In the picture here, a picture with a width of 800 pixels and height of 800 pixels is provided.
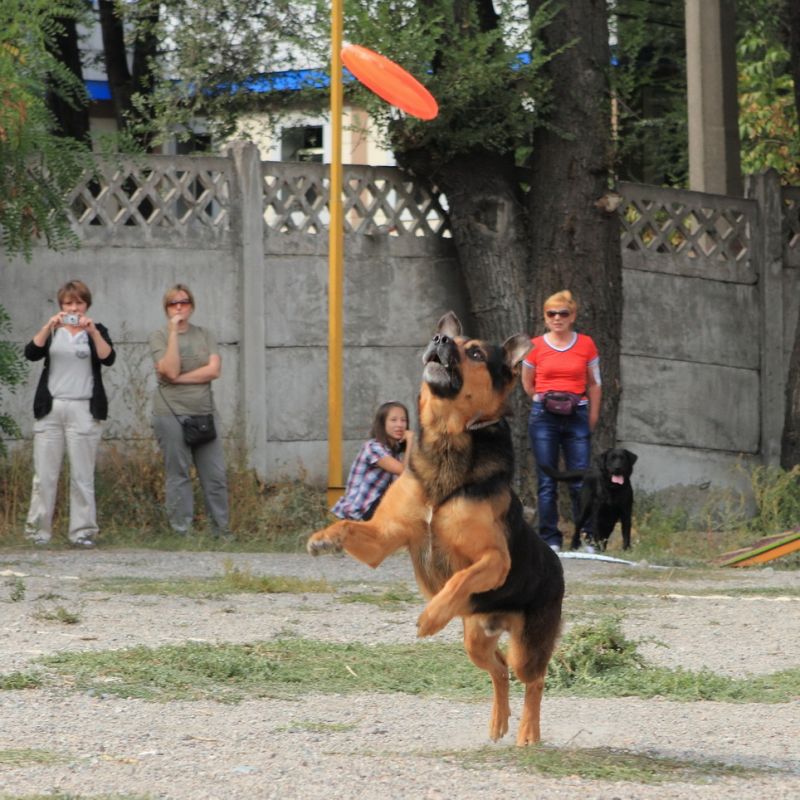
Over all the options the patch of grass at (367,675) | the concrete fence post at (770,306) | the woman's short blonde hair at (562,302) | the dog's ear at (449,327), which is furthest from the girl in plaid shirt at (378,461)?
the dog's ear at (449,327)

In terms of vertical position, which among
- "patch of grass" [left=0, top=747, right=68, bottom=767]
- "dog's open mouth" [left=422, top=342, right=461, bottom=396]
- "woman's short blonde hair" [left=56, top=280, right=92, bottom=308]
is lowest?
"patch of grass" [left=0, top=747, right=68, bottom=767]

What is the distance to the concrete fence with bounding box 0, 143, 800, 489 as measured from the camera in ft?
44.7

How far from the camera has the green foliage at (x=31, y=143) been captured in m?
12.0

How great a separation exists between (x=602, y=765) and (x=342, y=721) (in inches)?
47.2

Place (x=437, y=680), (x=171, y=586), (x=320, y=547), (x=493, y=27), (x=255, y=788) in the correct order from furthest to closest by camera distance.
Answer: (x=493, y=27) → (x=171, y=586) → (x=437, y=680) → (x=320, y=547) → (x=255, y=788)

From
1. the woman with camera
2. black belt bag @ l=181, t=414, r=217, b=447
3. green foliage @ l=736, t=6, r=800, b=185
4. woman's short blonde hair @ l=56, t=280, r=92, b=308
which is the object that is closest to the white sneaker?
the woman with camera

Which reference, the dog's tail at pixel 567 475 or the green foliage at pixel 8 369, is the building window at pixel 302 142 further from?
the dog's tail at pixel 567 475

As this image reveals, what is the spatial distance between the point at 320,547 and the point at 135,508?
7.74m

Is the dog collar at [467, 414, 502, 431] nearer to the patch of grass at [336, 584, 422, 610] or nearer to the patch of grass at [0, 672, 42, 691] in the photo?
the patch of grass at [0, 672, 42, 691]

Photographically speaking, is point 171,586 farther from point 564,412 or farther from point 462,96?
point 462,96

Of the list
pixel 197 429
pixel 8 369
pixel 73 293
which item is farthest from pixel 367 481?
pixel 8 369

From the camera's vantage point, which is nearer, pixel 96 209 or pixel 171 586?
pixel 171 586

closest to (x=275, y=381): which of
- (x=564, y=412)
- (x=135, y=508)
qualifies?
(x=135, y=508)

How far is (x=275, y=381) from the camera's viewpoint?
552 inches
